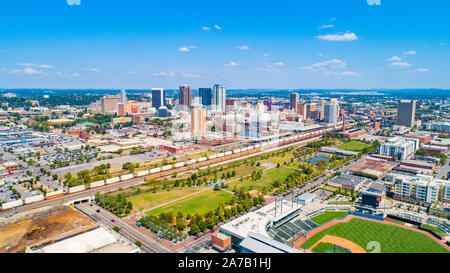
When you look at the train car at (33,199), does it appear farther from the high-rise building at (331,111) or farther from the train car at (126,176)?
the high-rise building at (331,111)

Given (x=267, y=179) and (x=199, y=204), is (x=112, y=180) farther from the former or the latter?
(x=267, y=179)

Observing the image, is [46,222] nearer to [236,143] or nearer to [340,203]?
[340,203]


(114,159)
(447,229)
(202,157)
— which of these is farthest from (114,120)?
(447,229)

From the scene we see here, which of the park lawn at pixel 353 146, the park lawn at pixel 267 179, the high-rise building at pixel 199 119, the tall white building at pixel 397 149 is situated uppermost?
the high-rise building at pixel 199 119

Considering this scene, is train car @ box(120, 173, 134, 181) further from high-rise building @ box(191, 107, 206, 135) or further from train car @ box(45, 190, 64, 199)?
high-rise building @ box(191, 107, 206, 135)

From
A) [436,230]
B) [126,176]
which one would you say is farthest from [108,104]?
[436,230]

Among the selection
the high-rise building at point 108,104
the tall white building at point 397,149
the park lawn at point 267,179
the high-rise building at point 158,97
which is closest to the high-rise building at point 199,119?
the park lawn at point 267,179
